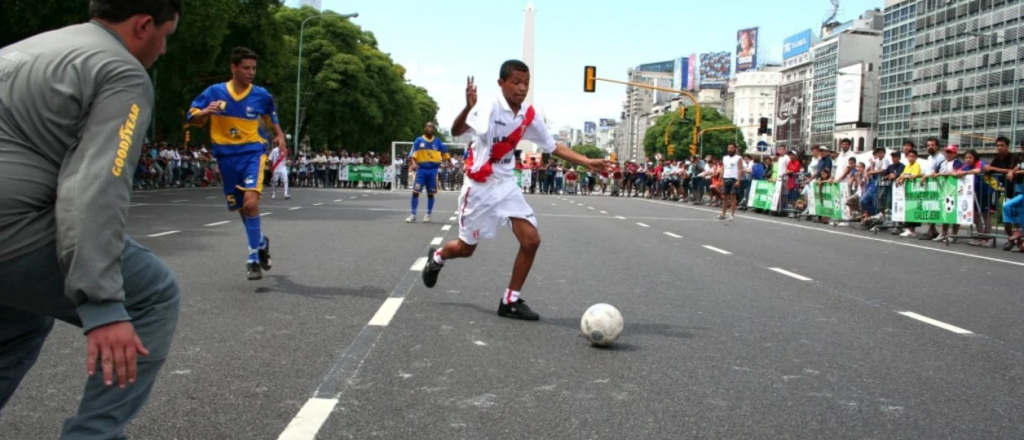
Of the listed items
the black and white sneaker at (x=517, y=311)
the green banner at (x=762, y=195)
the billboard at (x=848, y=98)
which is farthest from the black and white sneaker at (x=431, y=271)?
the billboard at (x=848, y=98)

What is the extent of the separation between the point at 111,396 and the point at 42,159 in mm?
605

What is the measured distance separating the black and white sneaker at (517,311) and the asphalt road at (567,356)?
98mm

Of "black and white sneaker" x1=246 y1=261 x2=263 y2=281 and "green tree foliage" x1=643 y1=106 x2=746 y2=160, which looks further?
"green tree foliage" x1=643 y1=106 x2=746 y2=160

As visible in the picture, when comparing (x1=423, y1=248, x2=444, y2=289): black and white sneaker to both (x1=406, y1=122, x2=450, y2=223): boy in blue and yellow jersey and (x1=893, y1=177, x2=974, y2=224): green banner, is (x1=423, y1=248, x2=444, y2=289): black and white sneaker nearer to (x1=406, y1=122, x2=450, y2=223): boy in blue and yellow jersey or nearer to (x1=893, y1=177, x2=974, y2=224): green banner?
(x1=406, y1=122, x2=450, y2=223): boy in blue and yellow jersey

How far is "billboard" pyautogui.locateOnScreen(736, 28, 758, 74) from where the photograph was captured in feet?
638

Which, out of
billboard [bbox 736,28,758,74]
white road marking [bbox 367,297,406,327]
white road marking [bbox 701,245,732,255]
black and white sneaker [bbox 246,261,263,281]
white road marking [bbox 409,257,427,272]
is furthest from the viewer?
billboard [bbox 736,28,758,74]

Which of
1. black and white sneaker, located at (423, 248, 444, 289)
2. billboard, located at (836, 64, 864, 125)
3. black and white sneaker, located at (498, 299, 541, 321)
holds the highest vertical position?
billboard, located at (836, 64, 864, 125)

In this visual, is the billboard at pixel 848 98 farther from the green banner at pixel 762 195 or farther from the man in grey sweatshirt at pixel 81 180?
the man in grey sweatshirt at pixel 81 180

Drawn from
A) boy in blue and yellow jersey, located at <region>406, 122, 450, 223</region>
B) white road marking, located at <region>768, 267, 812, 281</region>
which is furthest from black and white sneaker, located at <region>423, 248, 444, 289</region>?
boy in blue and yellow jersey, located at <region>406, 122, 450, 223</region>

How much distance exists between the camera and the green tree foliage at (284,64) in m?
24.8

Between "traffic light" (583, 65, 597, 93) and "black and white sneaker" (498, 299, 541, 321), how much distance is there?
34502 millimetres

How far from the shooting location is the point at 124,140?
2.23m

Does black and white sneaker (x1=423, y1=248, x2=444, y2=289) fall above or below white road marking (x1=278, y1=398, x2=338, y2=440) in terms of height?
above

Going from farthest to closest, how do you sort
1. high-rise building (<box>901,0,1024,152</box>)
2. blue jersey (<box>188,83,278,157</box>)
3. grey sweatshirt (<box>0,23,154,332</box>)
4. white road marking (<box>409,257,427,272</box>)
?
high-rise building (<box>901,0,1024,152</box>), white road marking (<box>409,257,427,272</box>), blue jersey (<box>188,83,278,157</box>), grey sweatshirt (<box>0,23,154,332</box>)
